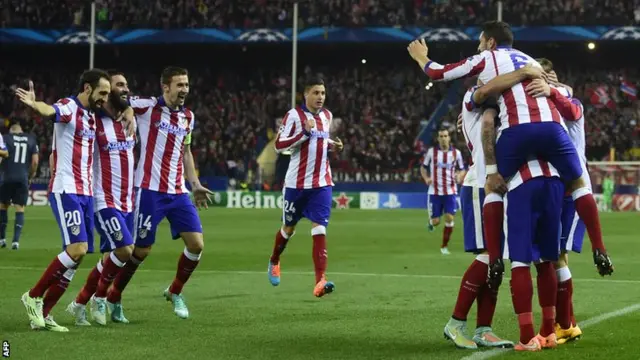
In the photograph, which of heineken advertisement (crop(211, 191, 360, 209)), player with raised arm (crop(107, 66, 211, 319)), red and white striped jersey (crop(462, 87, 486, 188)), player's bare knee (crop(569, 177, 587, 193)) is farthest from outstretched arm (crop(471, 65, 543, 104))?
heineken advertisement (crop(211, 191, 360, 209))

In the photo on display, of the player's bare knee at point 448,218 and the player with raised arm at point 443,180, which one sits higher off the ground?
the player with raised arm at point 443,180

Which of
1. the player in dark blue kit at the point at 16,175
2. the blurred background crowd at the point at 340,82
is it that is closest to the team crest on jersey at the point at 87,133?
the player in dark blue kit at the point at 16,175

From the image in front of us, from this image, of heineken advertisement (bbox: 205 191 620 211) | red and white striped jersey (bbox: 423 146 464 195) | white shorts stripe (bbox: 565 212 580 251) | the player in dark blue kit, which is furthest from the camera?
heineken advertisement (bbox: 205 191 620 211)

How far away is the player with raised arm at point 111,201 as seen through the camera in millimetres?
10109

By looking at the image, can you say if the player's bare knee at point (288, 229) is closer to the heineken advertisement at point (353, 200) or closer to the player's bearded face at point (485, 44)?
the player's bearded face at point (485, 44)

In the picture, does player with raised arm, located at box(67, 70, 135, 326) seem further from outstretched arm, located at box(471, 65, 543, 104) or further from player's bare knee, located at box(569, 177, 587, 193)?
player's bare knee, located at box(569, 177, 587, 193)

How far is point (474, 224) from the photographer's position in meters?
9.00

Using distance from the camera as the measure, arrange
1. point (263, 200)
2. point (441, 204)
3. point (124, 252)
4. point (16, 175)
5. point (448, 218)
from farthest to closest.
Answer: point (263, 200)
point (441, 204)
point (448, 218)
point (16, 175)
point (124, 252)

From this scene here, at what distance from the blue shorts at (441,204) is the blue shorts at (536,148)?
14.9 meters

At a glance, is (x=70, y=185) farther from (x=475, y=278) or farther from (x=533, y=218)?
(x=533, y=218)

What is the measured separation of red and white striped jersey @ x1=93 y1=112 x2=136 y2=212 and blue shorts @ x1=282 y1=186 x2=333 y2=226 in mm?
3510

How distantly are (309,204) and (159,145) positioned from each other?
3285 millimetres

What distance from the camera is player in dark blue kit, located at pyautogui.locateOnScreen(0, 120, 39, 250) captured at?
21.1 meters

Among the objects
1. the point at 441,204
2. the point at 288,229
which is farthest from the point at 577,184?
the point at 441,204
